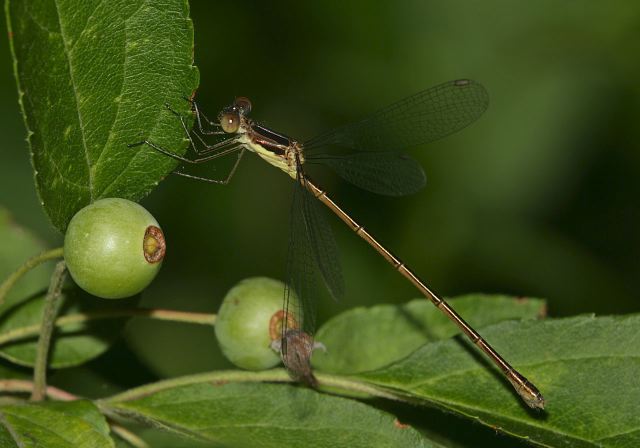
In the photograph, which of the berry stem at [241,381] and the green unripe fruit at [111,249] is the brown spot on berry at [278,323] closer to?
the berry stem at [241,381]

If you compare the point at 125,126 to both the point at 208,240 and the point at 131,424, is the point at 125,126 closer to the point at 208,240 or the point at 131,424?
the point at 131,424

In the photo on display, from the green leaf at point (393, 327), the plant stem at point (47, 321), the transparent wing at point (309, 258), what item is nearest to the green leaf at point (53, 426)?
the plant stem at point (47, 321)

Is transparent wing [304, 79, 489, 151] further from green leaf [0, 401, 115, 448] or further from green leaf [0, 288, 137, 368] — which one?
green leaf [0, 401, 115, 448]

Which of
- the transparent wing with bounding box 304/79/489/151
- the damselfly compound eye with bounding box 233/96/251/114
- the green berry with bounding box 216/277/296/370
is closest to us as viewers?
the green berry with bounding box 216/277/296/370

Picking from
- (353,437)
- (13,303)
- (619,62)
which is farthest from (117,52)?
(619,62)

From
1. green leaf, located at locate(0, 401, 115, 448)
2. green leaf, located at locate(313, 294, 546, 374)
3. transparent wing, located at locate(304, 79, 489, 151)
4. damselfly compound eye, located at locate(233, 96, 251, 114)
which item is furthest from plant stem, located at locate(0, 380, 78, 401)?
transparent wing, located at locate(304, 79, 489, 151)

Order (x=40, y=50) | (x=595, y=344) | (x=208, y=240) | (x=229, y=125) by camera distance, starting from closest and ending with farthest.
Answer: (x=40, y=50), (x=595, y=344), (x=229, y=125), (x=208, y=240)

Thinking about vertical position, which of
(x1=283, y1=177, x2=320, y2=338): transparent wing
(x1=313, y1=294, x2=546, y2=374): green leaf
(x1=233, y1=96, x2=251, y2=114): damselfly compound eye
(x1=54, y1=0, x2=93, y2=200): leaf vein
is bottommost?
(x1=313, y1=294, x2=546, y2=374): green leaf
